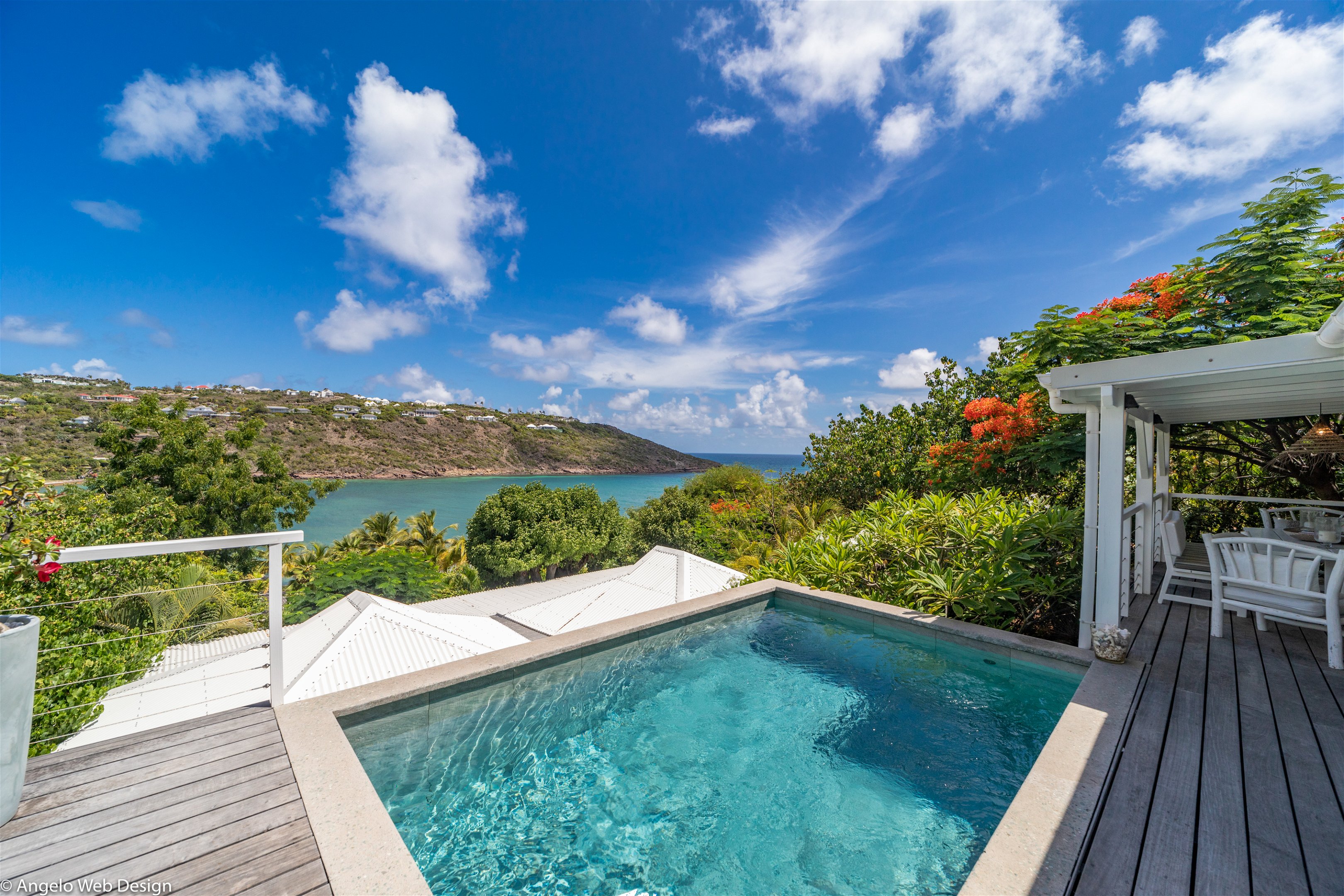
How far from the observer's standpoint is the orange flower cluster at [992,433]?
677 cm

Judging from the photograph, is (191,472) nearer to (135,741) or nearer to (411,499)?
(135,741)

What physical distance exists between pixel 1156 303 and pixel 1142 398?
8.04 feet

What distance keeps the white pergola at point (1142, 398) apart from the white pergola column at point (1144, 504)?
0.04ft

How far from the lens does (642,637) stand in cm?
446

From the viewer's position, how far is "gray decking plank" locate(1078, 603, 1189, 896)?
1682 millimetres

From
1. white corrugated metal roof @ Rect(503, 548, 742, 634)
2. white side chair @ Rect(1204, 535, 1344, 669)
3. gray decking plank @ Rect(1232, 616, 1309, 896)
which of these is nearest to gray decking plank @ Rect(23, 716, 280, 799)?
gray decking plank @ Rect(1232, 616, 1309, 896)

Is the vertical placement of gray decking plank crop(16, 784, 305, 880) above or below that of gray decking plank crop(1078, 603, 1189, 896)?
below

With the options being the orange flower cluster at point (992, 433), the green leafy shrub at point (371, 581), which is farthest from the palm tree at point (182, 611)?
the orange flower cluster at point (992, 433)

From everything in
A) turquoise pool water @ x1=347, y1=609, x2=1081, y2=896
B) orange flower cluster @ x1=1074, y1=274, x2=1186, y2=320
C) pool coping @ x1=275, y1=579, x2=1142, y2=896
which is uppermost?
orange flower cluster @ x1=1074, y1=274, x2=1186, y2=320

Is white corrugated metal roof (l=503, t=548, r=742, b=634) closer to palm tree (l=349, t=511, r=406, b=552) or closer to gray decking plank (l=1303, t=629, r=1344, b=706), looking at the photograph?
gray decking plank (l=1303, t=629, r=1344, b=706)

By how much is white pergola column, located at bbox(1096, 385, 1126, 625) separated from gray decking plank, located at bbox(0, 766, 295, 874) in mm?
4936

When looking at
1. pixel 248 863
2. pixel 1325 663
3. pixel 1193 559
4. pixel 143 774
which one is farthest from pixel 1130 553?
pixel 143 774

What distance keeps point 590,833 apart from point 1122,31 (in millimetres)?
11065

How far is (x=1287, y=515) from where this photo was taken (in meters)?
6.55
